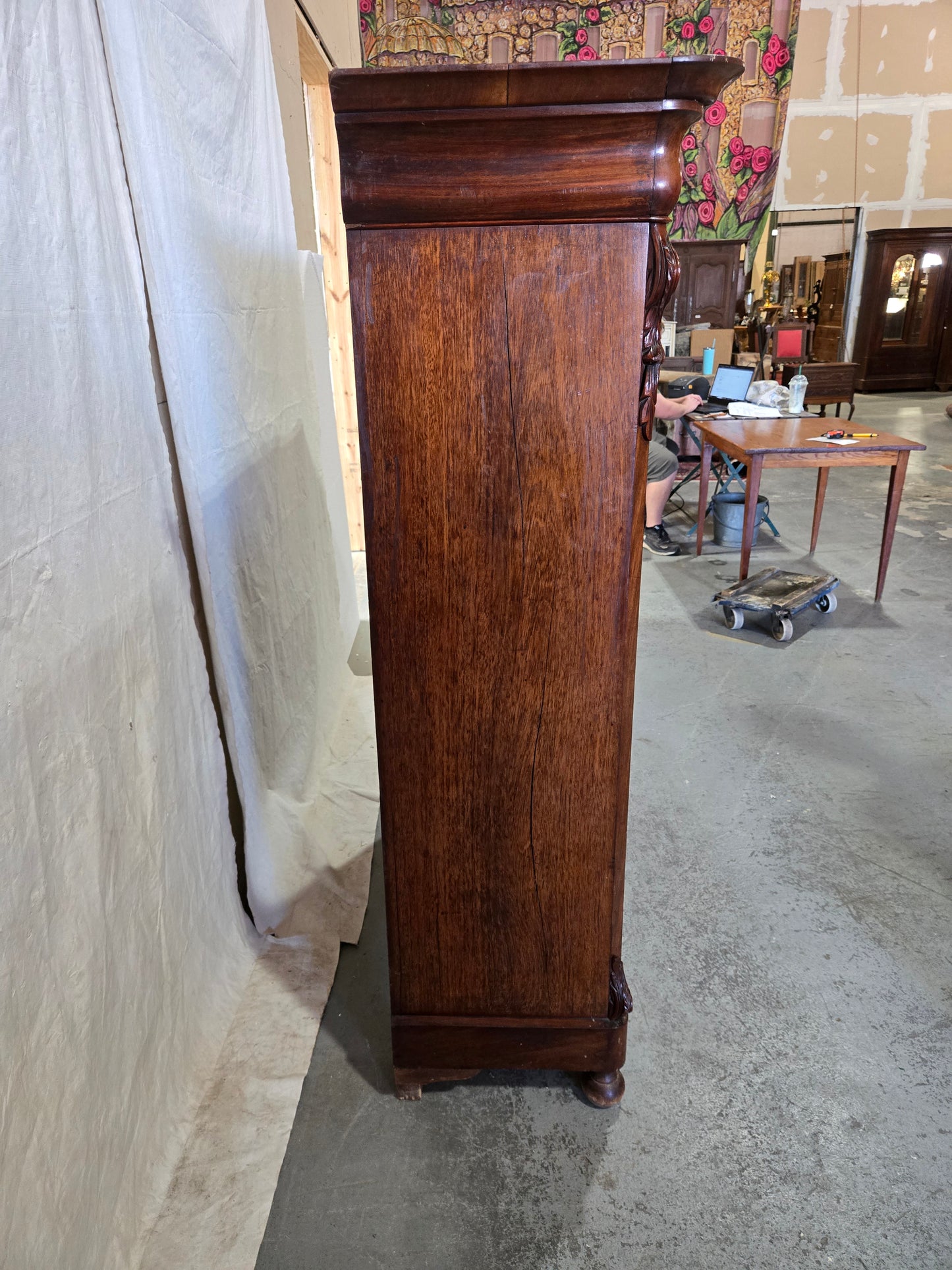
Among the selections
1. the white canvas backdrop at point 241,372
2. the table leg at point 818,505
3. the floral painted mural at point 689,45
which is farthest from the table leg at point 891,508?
the floral painted mural at point 689,45

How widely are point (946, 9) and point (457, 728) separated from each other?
1260 cm

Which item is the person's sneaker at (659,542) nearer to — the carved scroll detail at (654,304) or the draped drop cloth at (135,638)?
the draped drop cloth at (135,638)

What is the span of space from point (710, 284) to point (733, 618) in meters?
7.56

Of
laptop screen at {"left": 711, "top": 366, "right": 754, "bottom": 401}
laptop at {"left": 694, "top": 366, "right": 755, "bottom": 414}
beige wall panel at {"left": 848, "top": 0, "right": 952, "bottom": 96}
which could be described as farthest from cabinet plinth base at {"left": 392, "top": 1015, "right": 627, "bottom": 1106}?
beige wall panel at {"left": 848, "top": 0, "right": 952, "bottom": 96}

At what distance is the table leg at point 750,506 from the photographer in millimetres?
3717

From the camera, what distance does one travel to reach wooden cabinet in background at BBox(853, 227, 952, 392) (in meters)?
10.7

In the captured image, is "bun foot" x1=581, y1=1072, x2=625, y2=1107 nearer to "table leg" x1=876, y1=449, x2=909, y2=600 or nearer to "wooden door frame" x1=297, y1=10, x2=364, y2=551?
"wooden door frame" x1=297, y1=10, x2=364, y2=551

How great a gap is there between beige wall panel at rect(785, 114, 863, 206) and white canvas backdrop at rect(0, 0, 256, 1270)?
11.2 metres

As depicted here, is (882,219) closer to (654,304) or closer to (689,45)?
(689,45)

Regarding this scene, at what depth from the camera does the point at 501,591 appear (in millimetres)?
1237

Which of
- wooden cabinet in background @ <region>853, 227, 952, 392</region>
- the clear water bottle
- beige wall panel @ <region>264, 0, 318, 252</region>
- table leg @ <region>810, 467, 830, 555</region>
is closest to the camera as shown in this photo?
beige wall panel @ <region>264, 0, 318, 252</region>

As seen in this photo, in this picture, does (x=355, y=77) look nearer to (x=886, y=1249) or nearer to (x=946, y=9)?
(x=886, y=1249)

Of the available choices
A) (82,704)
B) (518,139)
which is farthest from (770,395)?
(82,704)

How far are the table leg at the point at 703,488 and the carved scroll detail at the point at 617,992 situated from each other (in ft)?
11.6
